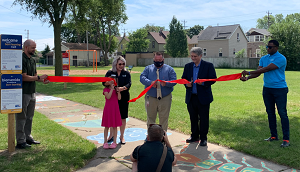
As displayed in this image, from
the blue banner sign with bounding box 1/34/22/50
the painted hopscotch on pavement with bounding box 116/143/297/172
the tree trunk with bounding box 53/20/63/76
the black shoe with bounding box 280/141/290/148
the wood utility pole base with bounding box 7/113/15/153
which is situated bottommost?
the painted hopscotch on pavement with bounding box 116/143/297/172

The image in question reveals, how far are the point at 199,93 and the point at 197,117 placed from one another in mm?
646

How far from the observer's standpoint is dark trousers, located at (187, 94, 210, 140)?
5.77 m

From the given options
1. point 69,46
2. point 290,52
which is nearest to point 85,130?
point 290,52

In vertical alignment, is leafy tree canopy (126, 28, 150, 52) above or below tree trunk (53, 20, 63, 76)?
above

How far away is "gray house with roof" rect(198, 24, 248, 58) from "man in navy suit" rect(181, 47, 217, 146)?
53128mm

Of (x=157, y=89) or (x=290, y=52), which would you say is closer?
(x=157, y=89)

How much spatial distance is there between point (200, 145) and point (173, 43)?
192 feet

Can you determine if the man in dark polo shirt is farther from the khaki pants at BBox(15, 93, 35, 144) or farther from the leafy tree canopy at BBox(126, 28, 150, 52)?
the leafy tree canopy at BBox(126, 28, 150, 52)

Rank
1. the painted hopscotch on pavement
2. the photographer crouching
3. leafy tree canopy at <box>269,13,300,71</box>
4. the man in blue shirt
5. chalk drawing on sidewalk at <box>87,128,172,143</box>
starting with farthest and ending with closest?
leafy tree canopy at <box>269,13,300,71</box>, chalk drawing on sidewalk at <box>87,128,172,143</box>, the man in blue shirt, the painted hopscotch on pavement, the photographer crouching

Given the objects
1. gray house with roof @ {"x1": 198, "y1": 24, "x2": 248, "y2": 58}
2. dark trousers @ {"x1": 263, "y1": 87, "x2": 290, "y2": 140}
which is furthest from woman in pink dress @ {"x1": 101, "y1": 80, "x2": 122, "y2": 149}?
gray house with roof @ {"x1": 198, "y1": 24, "x2": 248, "y2": 58}

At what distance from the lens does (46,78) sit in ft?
18.1

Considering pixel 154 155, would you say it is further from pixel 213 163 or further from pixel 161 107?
pixel 161 107

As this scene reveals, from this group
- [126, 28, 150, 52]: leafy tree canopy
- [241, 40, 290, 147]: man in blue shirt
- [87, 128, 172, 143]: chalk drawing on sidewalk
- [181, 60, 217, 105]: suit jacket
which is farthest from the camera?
[126, 28, 150, 52]: leafy tree canopy

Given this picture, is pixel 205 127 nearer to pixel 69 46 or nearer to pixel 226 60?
pixel 226 60
